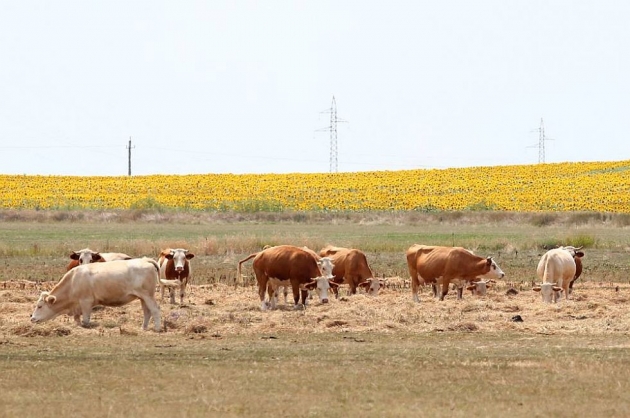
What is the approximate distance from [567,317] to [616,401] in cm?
1053

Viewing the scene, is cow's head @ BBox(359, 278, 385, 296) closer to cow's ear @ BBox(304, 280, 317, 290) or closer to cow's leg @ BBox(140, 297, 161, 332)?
cow's ear @ BBox(304, 280, 317, 290)

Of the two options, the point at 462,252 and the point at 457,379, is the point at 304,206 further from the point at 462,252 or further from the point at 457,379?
the point at 457,379

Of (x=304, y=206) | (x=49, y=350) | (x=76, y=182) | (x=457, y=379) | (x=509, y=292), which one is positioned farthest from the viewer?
(x=76, y=182)

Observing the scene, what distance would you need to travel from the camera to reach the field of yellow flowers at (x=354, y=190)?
79.0 m

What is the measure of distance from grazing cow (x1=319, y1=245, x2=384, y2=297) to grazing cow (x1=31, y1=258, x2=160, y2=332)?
26.7ft

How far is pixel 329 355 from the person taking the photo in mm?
19000

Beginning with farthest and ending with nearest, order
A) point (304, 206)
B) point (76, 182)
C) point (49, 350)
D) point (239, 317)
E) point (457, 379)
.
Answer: point (76, 182) < point (304, 206) < point (239, 317) < point (49, 350) < point (457, 379)

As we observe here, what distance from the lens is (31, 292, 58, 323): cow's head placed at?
23.0m

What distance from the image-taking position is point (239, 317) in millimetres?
24469

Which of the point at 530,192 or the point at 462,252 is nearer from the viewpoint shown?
the point at 462,252

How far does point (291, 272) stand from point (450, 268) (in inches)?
179

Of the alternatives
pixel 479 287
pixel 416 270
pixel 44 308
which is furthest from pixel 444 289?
pixel 44 308

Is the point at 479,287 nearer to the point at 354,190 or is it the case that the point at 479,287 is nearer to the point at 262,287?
the point at 262,287

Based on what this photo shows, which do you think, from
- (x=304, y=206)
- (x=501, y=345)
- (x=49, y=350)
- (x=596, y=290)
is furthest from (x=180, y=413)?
(x=304, y=206)
